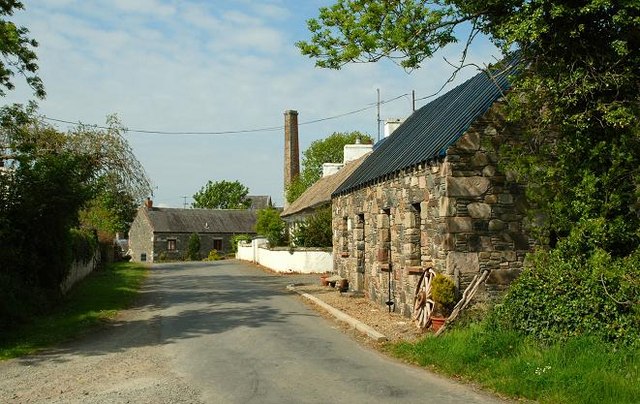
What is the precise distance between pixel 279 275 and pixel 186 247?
40.6 m

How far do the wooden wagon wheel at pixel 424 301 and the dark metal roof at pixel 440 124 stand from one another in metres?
2.34

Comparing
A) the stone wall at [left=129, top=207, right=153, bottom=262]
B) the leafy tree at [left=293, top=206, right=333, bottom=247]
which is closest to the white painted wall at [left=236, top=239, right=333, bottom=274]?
the leafy tree at [left=293, top=206, right=333, bottom=247]

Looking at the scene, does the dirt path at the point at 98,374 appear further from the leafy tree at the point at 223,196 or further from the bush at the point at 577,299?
the leafy tree at the point at 223,196

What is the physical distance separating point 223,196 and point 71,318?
309 feet

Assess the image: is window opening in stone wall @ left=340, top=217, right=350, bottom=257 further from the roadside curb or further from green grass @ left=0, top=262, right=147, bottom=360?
green grass @ left=0, top=262, right=147, bottom=360

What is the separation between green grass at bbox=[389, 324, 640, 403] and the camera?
22.5 ft

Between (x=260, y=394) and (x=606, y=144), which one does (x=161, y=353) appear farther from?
(x=606, y=144)

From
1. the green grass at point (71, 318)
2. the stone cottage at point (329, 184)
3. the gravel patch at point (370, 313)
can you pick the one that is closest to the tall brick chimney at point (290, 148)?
the stone cottage at point (329, 184)

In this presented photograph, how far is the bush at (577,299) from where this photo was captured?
316 inches

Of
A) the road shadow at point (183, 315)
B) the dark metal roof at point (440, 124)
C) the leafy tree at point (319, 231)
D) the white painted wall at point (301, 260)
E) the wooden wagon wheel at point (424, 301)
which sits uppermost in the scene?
the dark metal roof at point (440, 124)

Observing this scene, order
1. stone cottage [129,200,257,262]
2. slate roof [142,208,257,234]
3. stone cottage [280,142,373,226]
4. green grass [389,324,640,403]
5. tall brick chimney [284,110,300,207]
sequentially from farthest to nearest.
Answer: slate roof [142,208,257,234] < stone cottage [129,200,257,262] < tall brick chimney [284,110,300,207] < stone cottage [280,142,373,226] < green grass [389,324,640,403]

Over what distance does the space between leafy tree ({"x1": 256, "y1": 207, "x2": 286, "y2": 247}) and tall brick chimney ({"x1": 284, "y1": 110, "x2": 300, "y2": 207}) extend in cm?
1088

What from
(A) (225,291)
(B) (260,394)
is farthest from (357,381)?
(A) (225,291)

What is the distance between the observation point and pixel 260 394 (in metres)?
7.42
